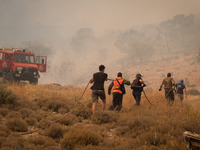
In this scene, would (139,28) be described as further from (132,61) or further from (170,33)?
(132,61)

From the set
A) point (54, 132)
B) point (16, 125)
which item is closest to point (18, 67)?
point (16, 125)

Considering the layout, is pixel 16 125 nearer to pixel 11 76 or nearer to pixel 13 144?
pixel 13 144

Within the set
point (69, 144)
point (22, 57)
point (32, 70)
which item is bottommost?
point (69, 144)

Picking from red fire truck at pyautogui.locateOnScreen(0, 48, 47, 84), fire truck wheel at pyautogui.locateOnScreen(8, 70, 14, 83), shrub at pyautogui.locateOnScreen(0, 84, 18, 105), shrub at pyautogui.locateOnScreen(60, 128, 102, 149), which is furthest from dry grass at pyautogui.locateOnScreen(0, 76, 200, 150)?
fire truck wheel at pyautogui.locateOnScreen(8, 70, 14, 83)

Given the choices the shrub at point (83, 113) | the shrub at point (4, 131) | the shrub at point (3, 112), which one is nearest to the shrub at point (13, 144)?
the shrub at point (4, 131)

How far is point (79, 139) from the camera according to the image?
4895 mm

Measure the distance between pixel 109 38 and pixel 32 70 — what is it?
420 feet

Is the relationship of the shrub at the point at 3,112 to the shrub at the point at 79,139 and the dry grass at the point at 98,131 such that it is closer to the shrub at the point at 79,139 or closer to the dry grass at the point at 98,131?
the dry grass at the point at 98,131

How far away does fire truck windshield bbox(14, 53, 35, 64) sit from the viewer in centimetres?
1736

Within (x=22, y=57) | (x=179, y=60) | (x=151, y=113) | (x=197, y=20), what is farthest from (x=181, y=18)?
(x=151, y=113)

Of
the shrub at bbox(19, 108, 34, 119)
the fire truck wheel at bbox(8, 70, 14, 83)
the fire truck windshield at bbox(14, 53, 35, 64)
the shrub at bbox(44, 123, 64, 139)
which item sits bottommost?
the shrub at bbox(44, 123, 64, 139)

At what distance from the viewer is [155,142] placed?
484 centimetres

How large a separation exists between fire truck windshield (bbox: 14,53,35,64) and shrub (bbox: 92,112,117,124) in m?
12.0

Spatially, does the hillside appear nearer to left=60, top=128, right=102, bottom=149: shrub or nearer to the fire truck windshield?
left=60, top=128, right=102, bottom=149: shrub
